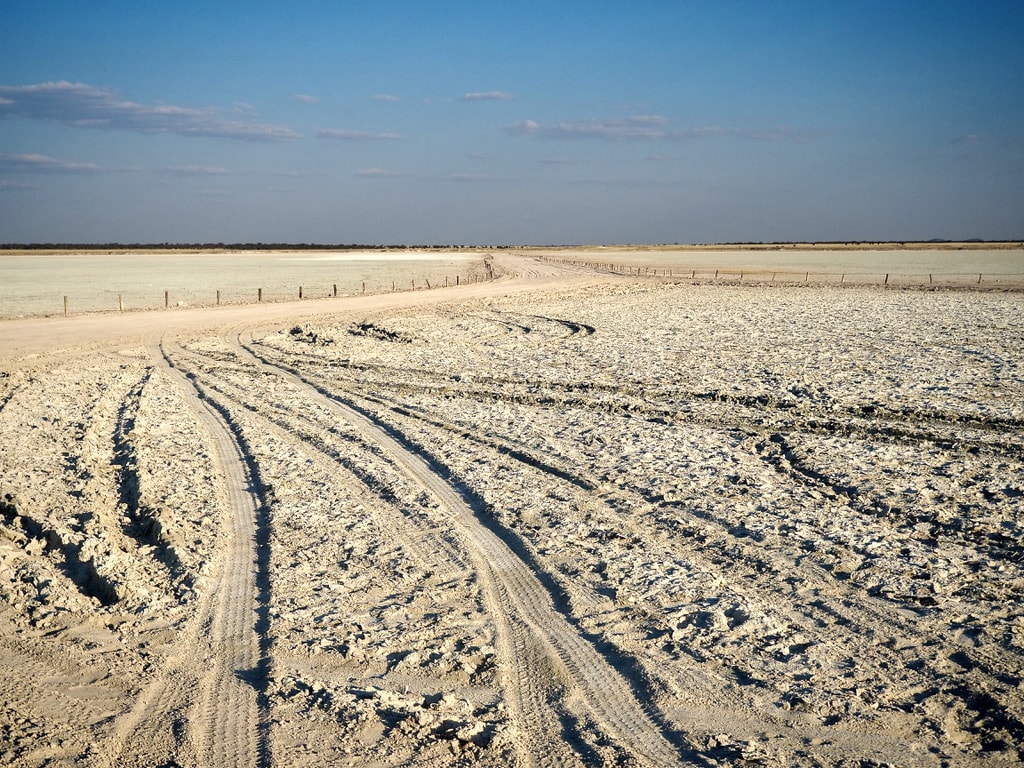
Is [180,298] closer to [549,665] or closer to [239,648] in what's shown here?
[239,648]

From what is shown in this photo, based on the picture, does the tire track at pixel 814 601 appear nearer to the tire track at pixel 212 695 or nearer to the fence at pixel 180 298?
the tire track at pixel 212 695

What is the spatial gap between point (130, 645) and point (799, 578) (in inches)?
184

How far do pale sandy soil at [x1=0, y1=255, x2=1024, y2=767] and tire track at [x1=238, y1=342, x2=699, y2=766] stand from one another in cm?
2

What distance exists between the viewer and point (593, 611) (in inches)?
220

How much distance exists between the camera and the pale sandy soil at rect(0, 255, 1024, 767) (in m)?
4.23

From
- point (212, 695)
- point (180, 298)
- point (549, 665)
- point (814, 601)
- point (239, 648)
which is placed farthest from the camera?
point (180, 298)

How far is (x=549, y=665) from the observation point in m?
4.83

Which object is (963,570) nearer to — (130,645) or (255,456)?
(130,645)

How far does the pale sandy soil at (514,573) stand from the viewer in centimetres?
423

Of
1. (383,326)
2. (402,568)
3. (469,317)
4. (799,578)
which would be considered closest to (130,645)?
(402,568)

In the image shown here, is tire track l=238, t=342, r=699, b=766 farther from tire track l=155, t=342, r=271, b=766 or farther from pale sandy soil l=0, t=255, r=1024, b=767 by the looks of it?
tire track l=155, t=342, r=271, b=766

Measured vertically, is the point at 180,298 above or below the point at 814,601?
above

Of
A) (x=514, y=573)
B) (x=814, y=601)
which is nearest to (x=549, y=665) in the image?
(x=514, y=573)

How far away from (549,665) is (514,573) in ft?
4.65
